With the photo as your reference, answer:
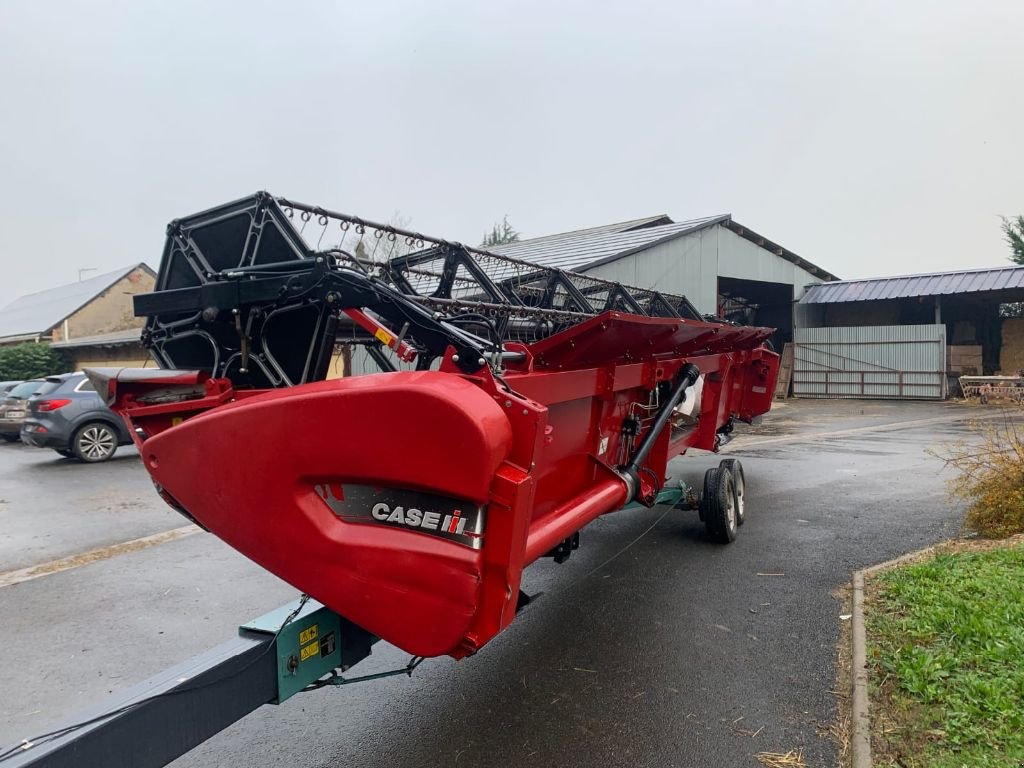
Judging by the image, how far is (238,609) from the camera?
16.1ft

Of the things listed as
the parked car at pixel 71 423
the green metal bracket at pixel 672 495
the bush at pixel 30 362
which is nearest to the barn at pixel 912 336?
the green metal bracket at pixel 672 495

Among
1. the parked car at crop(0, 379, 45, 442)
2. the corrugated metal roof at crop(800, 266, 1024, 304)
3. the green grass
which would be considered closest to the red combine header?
the green grass

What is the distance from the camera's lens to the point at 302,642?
7.43ft

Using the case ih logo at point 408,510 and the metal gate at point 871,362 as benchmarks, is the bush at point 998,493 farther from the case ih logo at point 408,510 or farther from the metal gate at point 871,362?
the metal gate at point 871,362

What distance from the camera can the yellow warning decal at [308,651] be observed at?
2.26m

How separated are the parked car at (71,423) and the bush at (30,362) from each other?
18.3 m

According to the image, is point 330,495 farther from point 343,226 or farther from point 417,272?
point 417,272

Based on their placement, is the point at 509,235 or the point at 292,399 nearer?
the point at 292,399

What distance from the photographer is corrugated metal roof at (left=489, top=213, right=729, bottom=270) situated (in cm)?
1489

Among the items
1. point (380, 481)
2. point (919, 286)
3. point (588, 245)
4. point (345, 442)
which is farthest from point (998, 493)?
point (919, 286)

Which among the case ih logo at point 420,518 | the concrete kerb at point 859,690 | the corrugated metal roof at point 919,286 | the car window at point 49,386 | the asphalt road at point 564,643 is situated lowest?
the asphalt road at point 564,643

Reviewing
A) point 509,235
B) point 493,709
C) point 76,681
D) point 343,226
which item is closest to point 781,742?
point 493,709

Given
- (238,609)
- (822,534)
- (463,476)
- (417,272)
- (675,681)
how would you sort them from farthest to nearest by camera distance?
(822,534) < (417,272) < (238,609) < (675,681) < (463,476)

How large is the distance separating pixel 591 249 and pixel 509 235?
30842 millimetres
